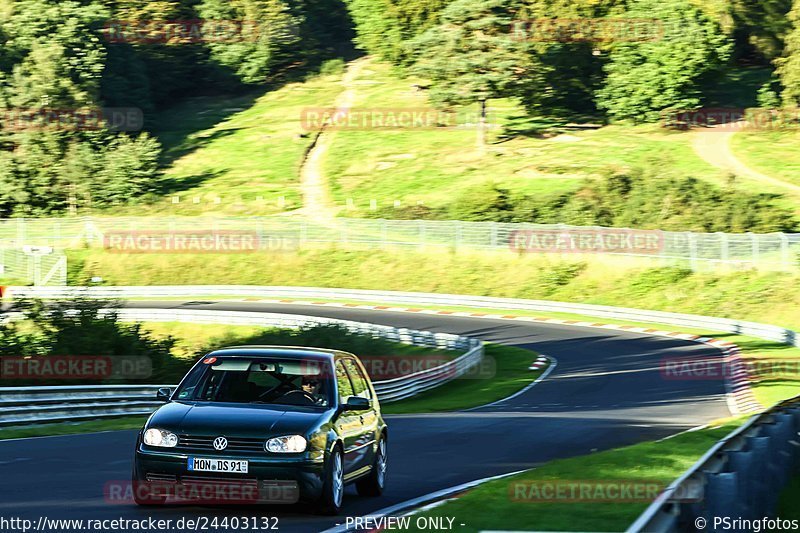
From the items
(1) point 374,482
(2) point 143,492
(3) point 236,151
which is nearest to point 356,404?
(1) point 374,482

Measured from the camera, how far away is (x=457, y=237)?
61312 millimetres

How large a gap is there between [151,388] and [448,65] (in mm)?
59011

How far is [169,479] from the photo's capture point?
410 inches

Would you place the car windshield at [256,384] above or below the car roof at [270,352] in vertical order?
below

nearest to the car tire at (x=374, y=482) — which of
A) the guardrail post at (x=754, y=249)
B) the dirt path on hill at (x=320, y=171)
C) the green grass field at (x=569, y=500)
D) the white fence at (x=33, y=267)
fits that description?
the green grass field at (x=569, y=500)

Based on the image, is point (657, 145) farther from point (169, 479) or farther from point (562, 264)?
point (169, 479)

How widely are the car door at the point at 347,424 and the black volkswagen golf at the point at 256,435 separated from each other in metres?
0.01

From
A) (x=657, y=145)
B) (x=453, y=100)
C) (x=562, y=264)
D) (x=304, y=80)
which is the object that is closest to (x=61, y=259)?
(x=562, y=264)

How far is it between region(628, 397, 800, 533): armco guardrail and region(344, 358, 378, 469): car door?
356cm

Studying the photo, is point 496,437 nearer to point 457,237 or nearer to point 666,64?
point 457,237

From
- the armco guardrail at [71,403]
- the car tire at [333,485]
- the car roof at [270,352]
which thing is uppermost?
the car roof at [270,352]

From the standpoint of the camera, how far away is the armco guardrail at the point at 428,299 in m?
45.7

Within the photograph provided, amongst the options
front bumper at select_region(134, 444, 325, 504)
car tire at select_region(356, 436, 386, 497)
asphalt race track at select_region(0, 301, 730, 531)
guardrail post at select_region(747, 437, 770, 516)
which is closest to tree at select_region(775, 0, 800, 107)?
asphalt race track at select_region(0, 301, 730, 531)

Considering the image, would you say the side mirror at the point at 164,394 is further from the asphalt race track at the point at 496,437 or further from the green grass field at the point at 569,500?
the green grass field at the point at 569,500
